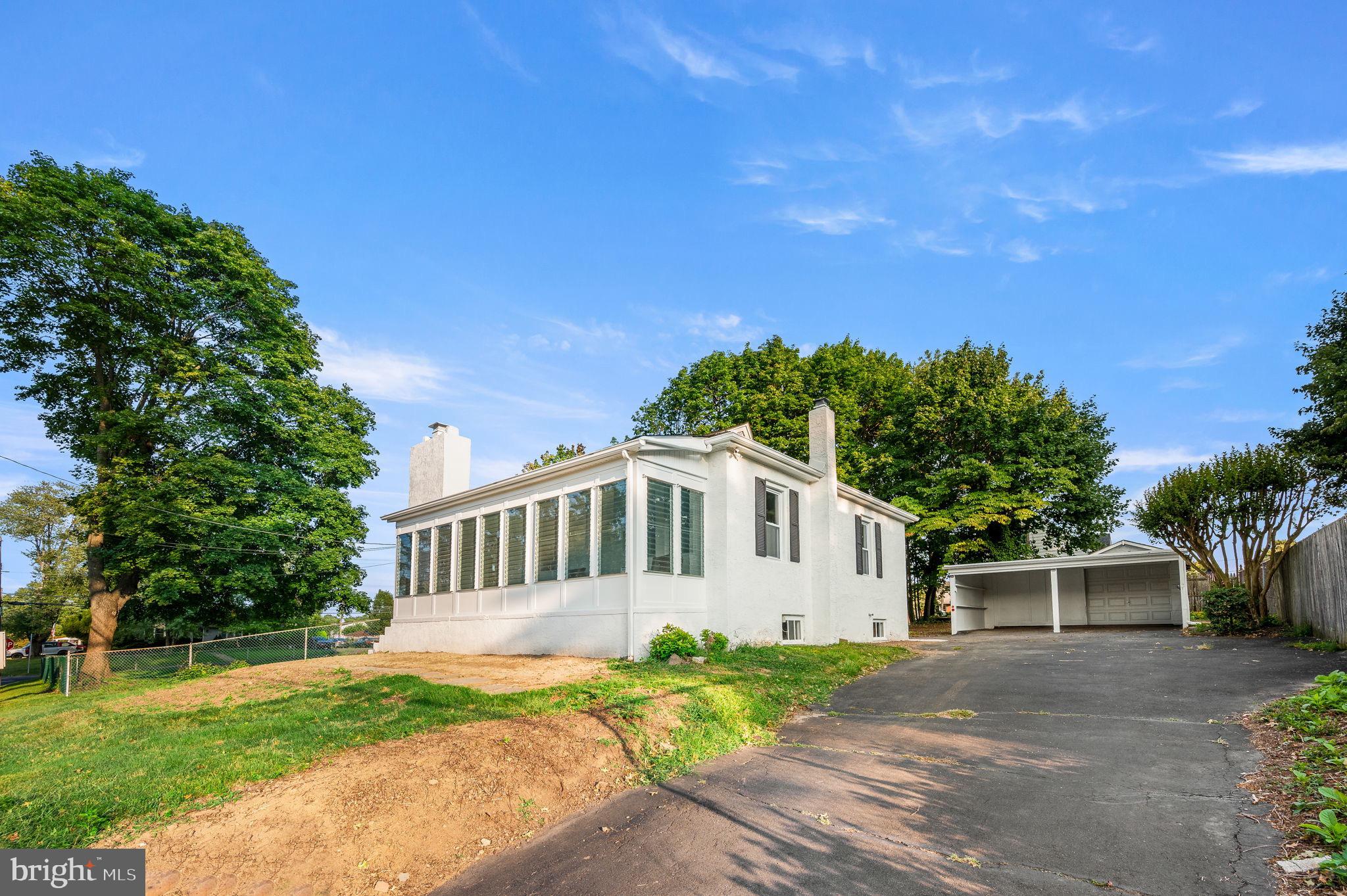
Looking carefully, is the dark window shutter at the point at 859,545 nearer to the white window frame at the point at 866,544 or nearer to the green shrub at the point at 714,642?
the white window frame at the point at 866,544

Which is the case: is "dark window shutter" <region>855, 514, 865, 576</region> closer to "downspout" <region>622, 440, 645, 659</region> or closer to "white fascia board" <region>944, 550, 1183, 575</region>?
"white fascia board" <region>944, 550, 1183, 575</region>

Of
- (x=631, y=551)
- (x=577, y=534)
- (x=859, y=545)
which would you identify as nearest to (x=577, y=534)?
(x=577, y=534)

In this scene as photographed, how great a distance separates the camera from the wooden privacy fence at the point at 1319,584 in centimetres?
1184

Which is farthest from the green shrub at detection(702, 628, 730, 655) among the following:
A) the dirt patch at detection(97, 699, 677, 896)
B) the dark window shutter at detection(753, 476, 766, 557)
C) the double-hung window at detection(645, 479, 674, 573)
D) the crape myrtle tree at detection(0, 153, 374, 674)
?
the crape myrtle tree at detection(0, 153, 374, 674)

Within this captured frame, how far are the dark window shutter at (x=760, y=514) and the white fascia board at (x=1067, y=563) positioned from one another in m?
12.7

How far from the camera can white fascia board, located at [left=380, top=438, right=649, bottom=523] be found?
12.8 m

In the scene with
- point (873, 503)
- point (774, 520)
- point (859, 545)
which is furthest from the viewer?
point (873, 503)

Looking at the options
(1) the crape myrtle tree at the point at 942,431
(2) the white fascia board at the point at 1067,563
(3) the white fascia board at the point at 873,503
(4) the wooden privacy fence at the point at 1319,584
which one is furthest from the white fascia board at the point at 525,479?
(2) the white fascia board at the point at 1067,563

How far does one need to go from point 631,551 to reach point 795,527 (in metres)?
5.61

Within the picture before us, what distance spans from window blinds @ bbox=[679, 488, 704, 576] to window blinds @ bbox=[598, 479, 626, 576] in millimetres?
1373

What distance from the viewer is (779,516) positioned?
52.3ft

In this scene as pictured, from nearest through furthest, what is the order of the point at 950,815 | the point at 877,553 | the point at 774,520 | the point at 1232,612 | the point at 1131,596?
the point at 950,815 → the point at 774,520 → the point at 1232,612 → the point at 877,553 → the point at 1131,596

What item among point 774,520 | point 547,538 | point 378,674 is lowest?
point 378,674

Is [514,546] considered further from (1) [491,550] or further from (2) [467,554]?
(2) [467,554]
